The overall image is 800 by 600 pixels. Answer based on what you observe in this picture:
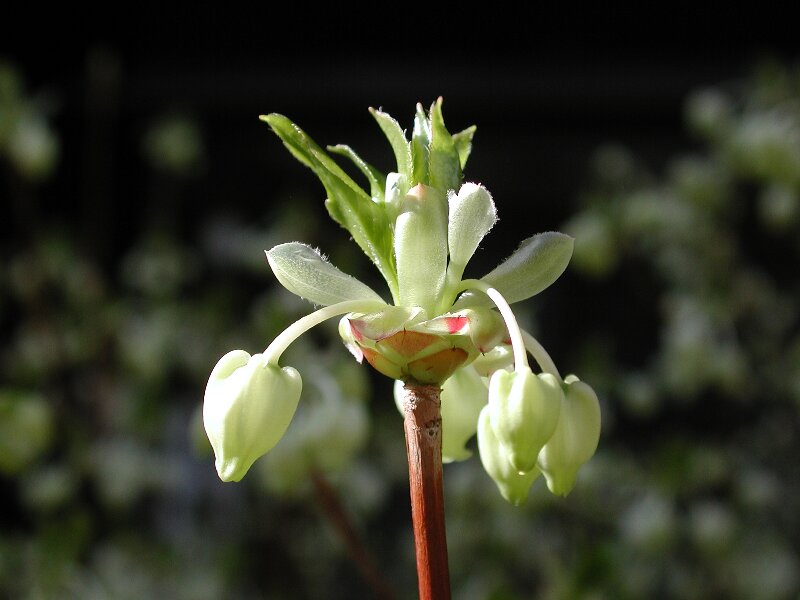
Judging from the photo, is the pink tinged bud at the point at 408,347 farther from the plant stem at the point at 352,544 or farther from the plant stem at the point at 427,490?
the plant stem at the point at 352,544

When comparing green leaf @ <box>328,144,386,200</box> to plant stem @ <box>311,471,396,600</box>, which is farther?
plant stem @ <box>311,471,396,600</box>

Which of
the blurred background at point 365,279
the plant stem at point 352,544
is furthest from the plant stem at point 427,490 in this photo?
the blurred background at point 365,279

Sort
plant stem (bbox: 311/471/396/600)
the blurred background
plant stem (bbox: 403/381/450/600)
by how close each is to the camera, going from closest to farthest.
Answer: plant stem (bbox: 403/381/450/600) < plant stem (bbox: 311/471/396/600) < the blurred background

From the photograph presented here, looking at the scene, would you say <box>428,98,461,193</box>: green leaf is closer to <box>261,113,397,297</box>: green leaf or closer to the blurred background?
<box>261,113,397,297</box>: green leaf

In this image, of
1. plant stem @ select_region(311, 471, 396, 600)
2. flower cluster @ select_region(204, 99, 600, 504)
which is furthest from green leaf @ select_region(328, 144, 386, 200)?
plant stem @ select_region(311, 471, 396, 600)

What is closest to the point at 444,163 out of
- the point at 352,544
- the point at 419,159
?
the point at 419,159

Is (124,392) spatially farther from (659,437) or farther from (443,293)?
(443,293)

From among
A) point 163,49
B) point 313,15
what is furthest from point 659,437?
point 163,49
